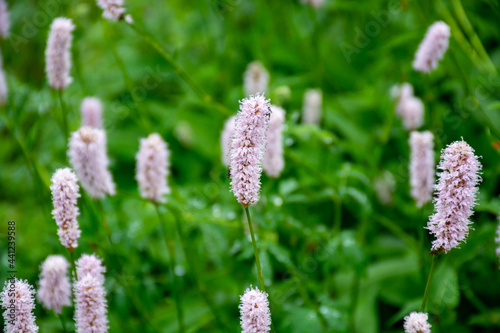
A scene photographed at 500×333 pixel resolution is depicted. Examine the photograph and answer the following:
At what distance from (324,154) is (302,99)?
25.3 inches

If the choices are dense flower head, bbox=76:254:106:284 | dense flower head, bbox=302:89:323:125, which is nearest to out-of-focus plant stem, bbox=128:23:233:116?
dense flower head, bbox=302:89:323:125

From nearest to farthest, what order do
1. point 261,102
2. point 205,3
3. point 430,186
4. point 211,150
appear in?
point 261,102, point 430,186, point 211,150, point 205,3

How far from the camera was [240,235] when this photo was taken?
2732 mm

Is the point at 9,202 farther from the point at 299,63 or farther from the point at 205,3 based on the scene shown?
the point at 299,63

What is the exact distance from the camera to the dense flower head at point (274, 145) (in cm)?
202

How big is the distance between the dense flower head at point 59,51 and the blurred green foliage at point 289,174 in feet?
1.42

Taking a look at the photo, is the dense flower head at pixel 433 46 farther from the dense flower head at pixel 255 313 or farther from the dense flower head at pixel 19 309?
the dense flower head at pixel 19 309

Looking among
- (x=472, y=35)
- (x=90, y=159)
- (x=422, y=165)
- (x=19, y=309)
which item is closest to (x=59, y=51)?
(x=90, y=159)

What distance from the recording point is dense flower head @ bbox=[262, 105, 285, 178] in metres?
2.02

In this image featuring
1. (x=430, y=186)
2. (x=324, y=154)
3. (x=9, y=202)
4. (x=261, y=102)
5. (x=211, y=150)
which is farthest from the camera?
(x=9, y=202)

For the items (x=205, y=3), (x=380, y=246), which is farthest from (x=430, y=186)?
(x=205, y=3)

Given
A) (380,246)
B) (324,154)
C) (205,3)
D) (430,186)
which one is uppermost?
(205,3)

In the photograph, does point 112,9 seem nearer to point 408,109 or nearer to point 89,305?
point 89,305

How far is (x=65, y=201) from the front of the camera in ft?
4.48
